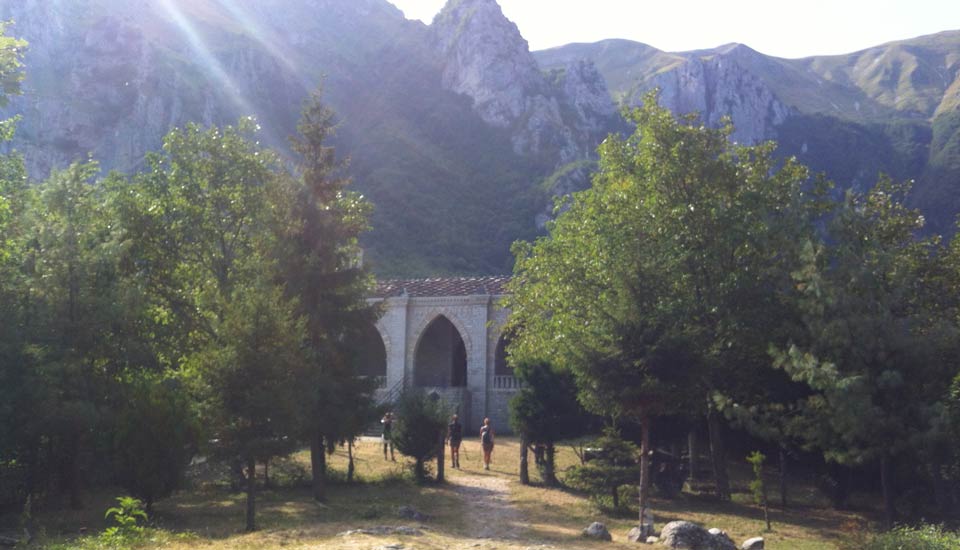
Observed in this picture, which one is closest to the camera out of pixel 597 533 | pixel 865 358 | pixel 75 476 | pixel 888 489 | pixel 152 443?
pixel 597 533

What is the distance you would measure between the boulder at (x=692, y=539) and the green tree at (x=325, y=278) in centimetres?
728

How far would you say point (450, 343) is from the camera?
125 feet

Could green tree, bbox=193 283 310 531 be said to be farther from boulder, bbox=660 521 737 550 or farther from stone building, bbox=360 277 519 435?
stone building, bbox=360 277 519 435

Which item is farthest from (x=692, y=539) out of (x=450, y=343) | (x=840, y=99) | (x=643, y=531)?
(x=840, y=99)

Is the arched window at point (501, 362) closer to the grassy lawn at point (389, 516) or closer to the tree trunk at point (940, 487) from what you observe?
the grassy lawn at point (389, 516)

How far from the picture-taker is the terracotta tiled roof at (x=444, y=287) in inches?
1359

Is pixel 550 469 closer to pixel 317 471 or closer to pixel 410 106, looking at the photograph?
pixel 317 471

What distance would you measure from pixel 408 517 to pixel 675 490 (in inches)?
274

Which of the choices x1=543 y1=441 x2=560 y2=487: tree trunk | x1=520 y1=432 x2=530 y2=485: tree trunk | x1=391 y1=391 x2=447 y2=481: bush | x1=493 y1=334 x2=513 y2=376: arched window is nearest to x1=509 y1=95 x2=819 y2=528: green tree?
x1=520 y1=432 x2=530 y2=485: tree trunk

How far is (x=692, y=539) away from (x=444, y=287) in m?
24.4

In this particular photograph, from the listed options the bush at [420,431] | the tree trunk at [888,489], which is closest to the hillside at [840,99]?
the tree trunk at [888,489]

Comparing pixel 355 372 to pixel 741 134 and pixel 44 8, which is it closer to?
pixel 44 8

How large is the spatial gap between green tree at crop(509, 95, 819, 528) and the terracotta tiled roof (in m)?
13.4

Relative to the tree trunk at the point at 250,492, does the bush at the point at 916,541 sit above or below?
below
